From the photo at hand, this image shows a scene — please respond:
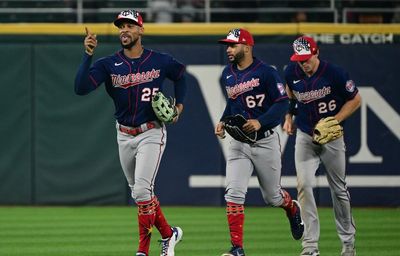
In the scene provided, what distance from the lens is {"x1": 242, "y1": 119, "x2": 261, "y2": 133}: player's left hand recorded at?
830 cm

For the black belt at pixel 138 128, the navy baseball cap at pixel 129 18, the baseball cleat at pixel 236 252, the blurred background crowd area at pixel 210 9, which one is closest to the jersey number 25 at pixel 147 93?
the black belt at pixel 138 128

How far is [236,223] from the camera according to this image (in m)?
8.38

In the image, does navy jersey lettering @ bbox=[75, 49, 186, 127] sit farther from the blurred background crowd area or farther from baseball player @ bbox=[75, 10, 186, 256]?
the blurred background crowd area

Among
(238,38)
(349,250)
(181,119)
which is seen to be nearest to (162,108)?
(238,38)

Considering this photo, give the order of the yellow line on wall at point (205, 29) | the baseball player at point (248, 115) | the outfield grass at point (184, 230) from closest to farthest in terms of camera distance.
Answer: the baseball player at point (248, 115) < the outfield grass at point (184, 230) < the yellow line on wall at point (205, 29)

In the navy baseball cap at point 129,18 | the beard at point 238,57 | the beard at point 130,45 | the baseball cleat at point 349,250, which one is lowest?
the baseball cleat at point 349,250

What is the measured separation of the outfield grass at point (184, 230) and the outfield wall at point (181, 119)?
43 centimetres

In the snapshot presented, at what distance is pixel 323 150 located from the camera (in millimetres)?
9039

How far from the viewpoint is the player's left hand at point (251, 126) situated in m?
8.30

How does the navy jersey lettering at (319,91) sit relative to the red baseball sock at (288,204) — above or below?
above

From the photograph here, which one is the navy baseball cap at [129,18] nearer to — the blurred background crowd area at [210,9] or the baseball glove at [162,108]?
the baseball glove at [162,108]

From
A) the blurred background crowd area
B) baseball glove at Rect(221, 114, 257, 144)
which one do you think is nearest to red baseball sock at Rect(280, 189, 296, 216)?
baseball glove at Rect(221, 114, 257, 144)

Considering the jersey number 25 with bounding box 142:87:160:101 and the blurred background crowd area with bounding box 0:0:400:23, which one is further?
the blurred background crowd area with bounding box 0:0:400:23

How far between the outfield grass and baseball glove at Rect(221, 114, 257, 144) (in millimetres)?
1368
